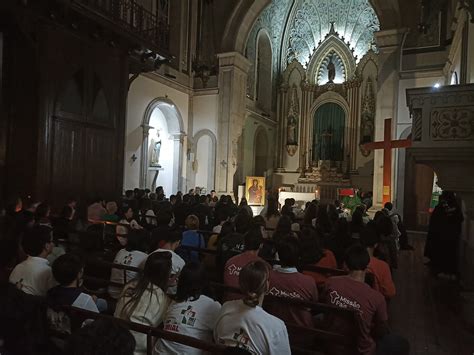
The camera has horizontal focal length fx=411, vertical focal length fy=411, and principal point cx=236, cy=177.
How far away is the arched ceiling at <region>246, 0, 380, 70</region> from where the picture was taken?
19.0 meters

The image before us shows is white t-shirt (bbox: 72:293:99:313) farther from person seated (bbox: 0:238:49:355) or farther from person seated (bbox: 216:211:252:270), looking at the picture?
person seated (bbox: 216:211:252:270)

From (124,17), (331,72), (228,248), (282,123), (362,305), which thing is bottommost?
(362,305)

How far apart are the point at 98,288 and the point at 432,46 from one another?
12.5m

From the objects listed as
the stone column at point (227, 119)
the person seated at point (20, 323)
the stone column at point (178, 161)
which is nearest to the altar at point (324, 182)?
the stone column at point (227, 119)

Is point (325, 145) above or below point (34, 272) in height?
above

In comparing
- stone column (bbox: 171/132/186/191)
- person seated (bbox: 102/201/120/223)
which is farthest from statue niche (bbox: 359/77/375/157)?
person seated (bbox: 102/201/120/223)

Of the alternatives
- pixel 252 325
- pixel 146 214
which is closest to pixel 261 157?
pixel 146 214

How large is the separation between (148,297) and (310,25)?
19.9 m

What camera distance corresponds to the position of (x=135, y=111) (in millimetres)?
12781

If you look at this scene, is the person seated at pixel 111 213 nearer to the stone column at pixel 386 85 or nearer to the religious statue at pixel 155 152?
the religious statue at pixel 155 152

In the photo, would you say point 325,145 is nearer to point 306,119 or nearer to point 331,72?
point 306,119

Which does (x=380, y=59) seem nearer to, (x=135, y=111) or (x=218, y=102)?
(x=218, y=102)

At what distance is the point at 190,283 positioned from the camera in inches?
93.0

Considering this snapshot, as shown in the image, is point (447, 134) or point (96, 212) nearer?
point (447, 134)
